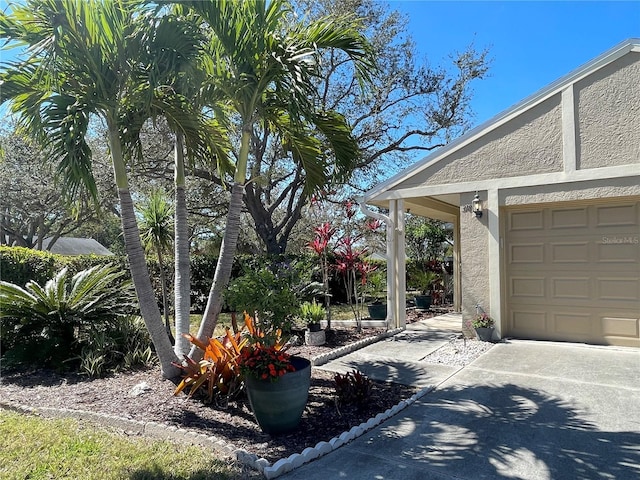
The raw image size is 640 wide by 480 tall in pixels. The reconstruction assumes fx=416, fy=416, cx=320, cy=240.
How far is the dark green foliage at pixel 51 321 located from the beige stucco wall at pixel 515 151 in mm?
6560

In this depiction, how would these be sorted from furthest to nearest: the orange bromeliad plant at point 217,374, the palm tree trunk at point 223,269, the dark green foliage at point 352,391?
Answer: 1. the palm tree trunk at point 223,269
2. the orange bromeliad plant at point 217,374
3. the dark green foliage at point 352,391

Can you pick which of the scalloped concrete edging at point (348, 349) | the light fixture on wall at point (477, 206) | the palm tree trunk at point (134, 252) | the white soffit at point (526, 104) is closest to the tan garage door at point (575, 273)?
the light fixture on wall at point (477, 206)

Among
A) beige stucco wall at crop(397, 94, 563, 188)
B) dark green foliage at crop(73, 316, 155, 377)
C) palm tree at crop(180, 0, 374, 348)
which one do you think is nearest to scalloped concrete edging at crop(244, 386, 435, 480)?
palm tree at crop(180, 0, 374, 348)

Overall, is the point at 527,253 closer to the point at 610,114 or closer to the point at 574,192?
the point at 574,192

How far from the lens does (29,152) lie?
1563 centimetres

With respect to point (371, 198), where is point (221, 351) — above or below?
below

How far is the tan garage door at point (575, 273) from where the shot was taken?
664 centimetres

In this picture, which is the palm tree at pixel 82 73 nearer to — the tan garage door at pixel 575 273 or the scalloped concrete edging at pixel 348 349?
the scalloped concrete edging at pixel 348 349

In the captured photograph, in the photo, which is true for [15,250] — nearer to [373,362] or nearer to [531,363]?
[373,362]

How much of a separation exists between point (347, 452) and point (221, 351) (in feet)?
6.01

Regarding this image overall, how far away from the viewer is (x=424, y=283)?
12766 mm

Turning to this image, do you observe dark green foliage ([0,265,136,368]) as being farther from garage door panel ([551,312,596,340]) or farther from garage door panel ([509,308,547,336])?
garage door panel ([551,312,596,340])

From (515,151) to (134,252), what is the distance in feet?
20.9

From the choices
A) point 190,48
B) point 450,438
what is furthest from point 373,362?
point 190,48
